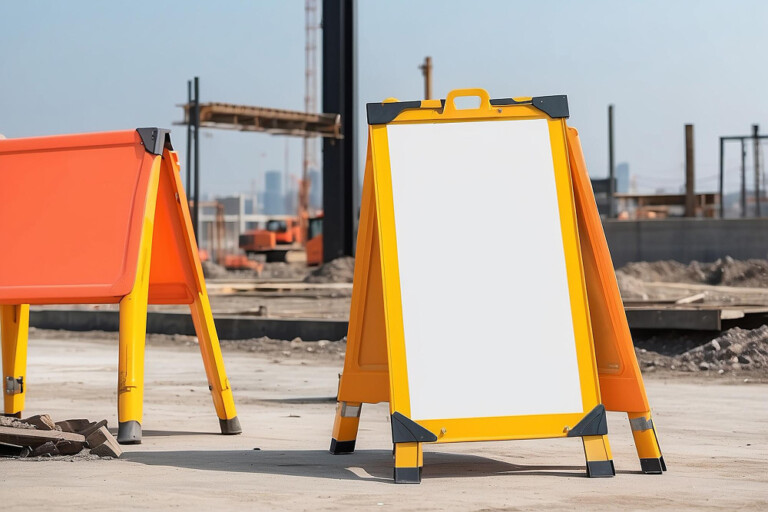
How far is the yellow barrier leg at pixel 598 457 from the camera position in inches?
207

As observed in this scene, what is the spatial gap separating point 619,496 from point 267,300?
71.9ft

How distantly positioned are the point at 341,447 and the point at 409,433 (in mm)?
1076

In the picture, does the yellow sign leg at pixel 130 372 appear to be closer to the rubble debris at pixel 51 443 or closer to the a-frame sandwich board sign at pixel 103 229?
the a-frame sandwich board sign at pixel 103 229

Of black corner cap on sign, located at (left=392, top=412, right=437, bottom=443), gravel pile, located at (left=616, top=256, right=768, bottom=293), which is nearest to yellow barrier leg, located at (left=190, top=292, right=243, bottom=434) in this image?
black corner cap on sign, located at (left=392, top=412, right=437, bottom=443)

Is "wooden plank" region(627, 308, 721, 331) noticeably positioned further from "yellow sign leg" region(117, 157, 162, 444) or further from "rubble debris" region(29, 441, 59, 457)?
"rubble debris" region(29, 441, 59, 457)

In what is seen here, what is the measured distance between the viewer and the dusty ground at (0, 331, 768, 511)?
15.1 ft

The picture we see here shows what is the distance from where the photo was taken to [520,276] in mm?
5484

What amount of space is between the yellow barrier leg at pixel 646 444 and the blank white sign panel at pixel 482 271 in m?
0.37

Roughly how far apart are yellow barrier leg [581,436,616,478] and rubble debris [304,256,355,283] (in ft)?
94.1

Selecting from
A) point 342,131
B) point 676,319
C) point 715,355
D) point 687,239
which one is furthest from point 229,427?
point 342,131

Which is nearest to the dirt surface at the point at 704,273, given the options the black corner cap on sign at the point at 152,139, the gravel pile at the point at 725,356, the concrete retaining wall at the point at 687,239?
the concrete retaining wall at the point at 687,239

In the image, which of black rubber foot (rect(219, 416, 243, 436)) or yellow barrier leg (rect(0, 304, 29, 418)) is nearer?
black rubber foot (rect(219, 416, 243, 436))

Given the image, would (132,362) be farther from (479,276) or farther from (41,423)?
(479,276)

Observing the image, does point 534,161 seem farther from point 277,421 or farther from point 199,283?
point 277,421
